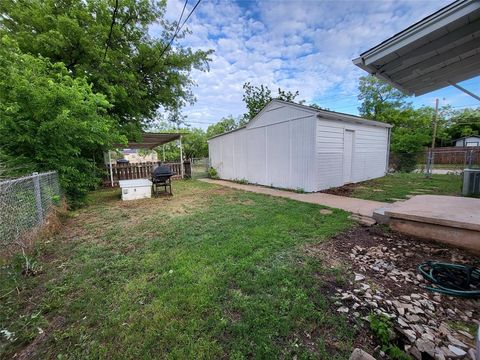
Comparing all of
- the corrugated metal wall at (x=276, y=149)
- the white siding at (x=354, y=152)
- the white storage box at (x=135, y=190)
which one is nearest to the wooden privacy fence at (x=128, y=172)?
the white storage box at (x=135, y=190)

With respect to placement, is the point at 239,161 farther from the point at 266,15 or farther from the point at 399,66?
the point at 399,66

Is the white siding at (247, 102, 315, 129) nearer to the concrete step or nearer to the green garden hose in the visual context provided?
the concrete step

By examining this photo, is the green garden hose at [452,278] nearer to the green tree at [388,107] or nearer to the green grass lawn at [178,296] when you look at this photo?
the green grass lawn at [178,296]

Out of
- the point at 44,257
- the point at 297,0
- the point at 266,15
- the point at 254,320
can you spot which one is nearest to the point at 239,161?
the point at 266,15

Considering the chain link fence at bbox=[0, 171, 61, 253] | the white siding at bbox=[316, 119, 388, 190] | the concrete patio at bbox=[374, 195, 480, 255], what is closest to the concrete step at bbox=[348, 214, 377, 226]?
the concrete patio at bbox=[374, 195, 480, 255]

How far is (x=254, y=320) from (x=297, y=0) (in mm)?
6471

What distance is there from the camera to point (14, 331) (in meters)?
1.71

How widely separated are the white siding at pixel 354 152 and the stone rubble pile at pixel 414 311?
5.13 metres

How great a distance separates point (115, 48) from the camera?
29.2 ft

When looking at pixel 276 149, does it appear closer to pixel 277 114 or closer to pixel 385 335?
pixel 277 114

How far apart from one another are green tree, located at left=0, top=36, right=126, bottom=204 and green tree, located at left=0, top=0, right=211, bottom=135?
4.96 ft

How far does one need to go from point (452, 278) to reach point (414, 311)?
36.8 inches

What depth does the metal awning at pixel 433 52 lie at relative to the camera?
8.45 feet

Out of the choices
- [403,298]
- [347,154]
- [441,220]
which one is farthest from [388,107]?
[403,298]
